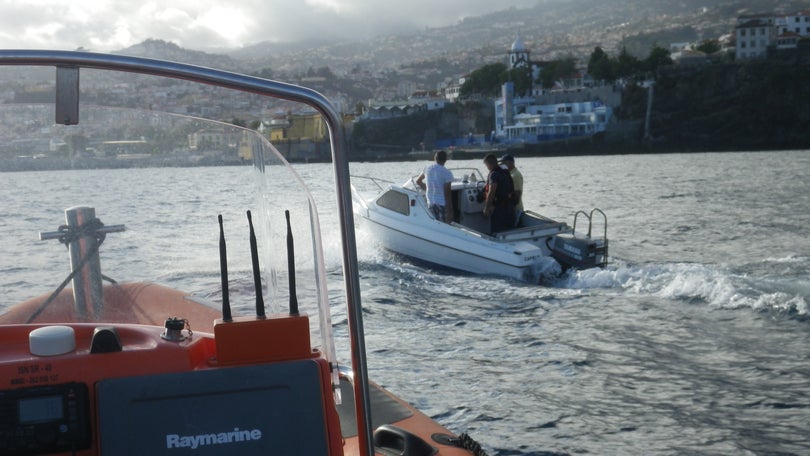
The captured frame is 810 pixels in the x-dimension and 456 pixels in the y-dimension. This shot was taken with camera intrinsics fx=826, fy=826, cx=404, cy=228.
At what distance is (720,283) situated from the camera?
1037cm

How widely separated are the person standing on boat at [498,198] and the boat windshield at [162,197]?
33.1ft

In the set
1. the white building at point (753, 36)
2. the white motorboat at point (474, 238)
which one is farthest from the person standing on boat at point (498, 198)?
the white building at point (753, 36)

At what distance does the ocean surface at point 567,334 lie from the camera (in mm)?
2213

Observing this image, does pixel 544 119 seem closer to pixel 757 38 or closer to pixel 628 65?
A: pixel 628 65

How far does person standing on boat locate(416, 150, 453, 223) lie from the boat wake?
222 cm

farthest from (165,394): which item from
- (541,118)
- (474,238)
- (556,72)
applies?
(556,72)

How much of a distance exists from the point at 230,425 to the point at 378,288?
406 inches

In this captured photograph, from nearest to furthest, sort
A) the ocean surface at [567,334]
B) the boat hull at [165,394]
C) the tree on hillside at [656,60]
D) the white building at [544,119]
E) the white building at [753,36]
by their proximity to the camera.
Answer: the boat hull at [165,394], the ocean surface at [567,334], the white building at [544,119], the tree on hillside at [656,60], the white building at [753,36]

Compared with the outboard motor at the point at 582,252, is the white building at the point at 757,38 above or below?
above

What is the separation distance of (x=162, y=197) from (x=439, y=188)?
10835mm

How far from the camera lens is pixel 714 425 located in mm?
6105

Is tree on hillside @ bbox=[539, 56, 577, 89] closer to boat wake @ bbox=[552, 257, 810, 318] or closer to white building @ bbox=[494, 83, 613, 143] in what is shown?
white building @ bbox=[494, 83, 613, 143]

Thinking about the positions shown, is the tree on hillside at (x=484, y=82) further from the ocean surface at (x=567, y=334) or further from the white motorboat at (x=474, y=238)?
the white motorboat at (x=474, y=238)

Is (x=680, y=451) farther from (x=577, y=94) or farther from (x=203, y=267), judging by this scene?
(x=577, y=94)
